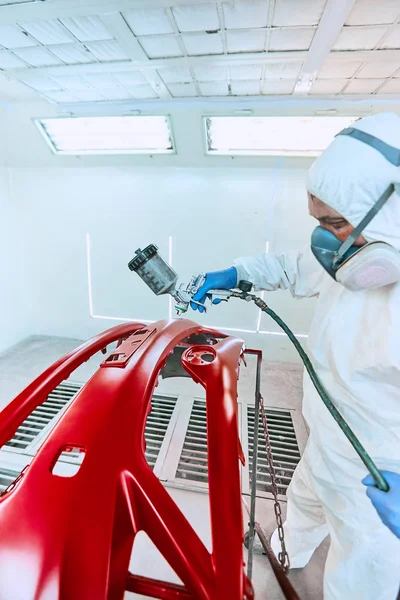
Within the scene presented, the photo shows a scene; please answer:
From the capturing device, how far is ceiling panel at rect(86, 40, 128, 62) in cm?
145

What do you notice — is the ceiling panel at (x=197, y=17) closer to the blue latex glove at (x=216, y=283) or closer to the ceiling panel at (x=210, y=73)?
the ceiling panel at (x=210, y=73)

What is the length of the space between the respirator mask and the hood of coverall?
0.04ft

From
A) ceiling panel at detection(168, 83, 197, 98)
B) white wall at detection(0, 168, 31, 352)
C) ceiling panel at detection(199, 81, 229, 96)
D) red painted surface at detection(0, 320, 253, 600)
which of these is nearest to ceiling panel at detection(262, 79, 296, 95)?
ceiling panel at detection(199, 81, 229, 96)

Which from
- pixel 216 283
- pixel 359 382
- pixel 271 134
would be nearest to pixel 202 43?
pixel 271 134

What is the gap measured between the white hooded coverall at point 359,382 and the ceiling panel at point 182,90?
1.40 m

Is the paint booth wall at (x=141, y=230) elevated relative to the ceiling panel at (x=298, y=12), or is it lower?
lower

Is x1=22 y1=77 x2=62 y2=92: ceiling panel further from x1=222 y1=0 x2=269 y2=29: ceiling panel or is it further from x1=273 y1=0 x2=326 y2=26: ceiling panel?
x1=273 y1=0 x2=326 y2=26: ceiling panel

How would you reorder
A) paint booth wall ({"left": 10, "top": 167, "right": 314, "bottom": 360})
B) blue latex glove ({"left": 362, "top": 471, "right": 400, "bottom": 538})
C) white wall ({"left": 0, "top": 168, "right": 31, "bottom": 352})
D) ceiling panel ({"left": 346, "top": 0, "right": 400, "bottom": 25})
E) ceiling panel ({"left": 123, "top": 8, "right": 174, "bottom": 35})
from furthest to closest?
white wall ({"left": 0, "top": 168, "right": 31, "bottom": 352}), paint booth wall ({"left": 10, "top": 167, "right": 314, "bottom": 360}), ceiling panel ({"left": 123, "top": 8, "right": 174, "bottom": 35}), ceiling panel ({"left": 346, "top": 0, "right": 400, "bottom": 25}), blue latex glove ({"left": 362, "top": 471, "right": 400, "bottom": 538})

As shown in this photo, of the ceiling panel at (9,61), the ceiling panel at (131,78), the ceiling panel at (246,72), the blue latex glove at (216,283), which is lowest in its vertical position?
the blue latex glove at (216,283)

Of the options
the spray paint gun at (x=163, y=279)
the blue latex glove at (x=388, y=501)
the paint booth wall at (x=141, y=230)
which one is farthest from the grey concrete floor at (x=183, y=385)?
the spray paint gun at (x=163, y=279)

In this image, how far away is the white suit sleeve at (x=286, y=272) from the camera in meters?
1.30

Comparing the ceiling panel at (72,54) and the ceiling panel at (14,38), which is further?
the ceiling panel at (72,54)

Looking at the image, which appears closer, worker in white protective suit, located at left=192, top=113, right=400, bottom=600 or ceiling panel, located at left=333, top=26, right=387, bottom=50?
worker in white protective suit, located at left=192, top=113, right=400, bottom=600

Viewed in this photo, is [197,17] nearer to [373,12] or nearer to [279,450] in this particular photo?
[373,12]
